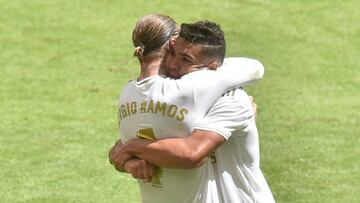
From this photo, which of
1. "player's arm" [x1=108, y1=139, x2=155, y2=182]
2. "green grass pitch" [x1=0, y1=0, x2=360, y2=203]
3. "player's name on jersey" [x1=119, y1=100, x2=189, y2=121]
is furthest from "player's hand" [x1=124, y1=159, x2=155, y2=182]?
"green grass pitch" [x1=0, y1=0, x2=360, y2=203]

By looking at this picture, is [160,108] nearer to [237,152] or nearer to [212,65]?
[212,65]

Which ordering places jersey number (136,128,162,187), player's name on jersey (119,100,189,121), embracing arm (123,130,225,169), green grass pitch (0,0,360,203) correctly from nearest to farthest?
embracing arm (123,130,225,169) → player's name on jersey (119,100,189,121) → jersey number (136,128,162,187) → green grass pitch (0,0,360,203)

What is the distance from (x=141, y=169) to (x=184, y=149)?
28 cm

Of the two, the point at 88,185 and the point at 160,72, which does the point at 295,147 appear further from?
the point at 160,72

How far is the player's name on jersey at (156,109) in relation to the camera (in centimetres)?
400

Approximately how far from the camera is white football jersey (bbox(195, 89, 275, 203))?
3.98m

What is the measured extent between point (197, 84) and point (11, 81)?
8.09 m

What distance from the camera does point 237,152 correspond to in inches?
164

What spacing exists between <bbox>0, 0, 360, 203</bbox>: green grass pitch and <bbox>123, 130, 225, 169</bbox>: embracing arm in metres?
3.92

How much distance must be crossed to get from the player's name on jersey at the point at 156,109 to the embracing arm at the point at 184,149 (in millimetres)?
109

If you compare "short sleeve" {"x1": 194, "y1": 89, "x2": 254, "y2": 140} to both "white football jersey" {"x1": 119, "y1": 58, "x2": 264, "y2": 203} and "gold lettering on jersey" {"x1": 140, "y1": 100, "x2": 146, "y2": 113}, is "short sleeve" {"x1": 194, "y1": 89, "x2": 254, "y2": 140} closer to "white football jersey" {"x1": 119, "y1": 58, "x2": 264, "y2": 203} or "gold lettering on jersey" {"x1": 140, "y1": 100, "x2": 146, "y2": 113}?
"white football jersey" {"x1": 119, "y1": 58, "x2": 264, "y2": 203}

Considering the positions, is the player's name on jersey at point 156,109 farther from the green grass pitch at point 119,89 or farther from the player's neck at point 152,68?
the green grass pitch at point 119,89

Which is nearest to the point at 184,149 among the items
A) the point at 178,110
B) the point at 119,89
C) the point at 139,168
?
the point at 178,110

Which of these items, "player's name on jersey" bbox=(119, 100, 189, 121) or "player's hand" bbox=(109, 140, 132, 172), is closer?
"player's name on jersey" bbox=(119, 100, 189, 121)
